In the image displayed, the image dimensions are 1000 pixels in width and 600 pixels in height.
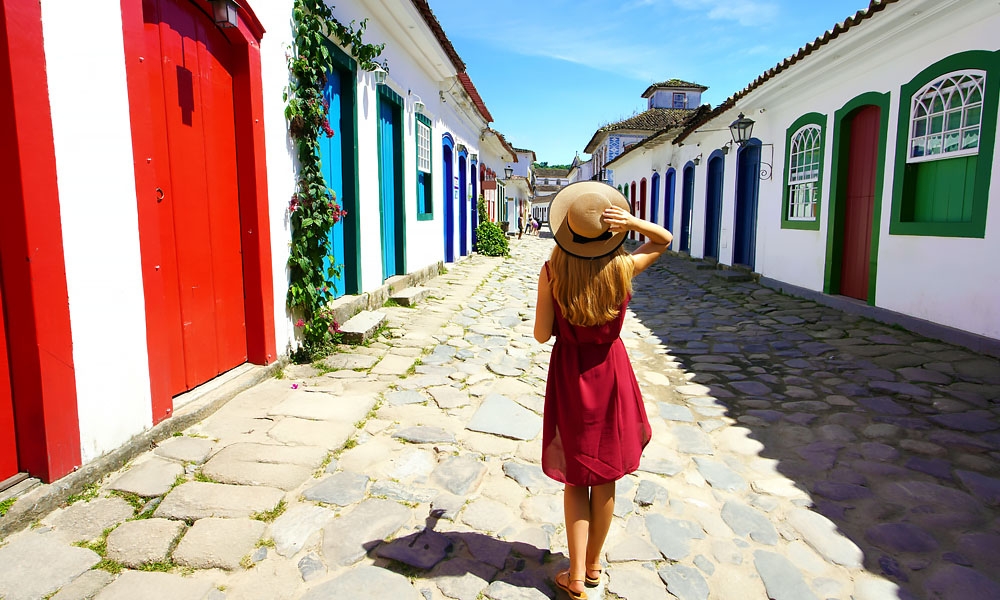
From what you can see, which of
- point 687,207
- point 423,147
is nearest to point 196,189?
point 423,147

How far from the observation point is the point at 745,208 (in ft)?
40.1

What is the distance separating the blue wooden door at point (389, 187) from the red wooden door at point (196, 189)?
3371 mm

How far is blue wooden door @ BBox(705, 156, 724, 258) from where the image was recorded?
14.1 meters

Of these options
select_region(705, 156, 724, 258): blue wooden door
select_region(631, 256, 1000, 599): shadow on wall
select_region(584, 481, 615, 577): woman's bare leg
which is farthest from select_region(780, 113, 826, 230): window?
select_region(584, 481, 615, 577): woman's bare leg

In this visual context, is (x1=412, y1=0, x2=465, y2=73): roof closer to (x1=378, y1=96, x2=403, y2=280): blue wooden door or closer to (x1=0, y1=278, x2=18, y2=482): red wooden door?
(x1=378, y1=96, x2=403, y2=280): blue wooden door

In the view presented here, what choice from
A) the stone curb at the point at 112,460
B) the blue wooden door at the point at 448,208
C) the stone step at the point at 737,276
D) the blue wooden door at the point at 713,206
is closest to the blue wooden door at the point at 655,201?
the blue wooden door at the point at 713,206

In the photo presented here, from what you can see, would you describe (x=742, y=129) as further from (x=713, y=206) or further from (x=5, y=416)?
(x=5, y=416)

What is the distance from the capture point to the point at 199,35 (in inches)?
149

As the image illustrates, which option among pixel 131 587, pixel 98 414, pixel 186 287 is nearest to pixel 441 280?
pixel 186 287

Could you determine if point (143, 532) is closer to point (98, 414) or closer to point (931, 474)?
point (98, 414)

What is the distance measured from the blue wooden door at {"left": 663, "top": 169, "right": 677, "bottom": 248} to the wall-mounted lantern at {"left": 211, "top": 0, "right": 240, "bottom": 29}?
16.2m

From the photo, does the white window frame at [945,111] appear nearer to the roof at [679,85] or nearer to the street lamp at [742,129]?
the street lamp at [742,129]

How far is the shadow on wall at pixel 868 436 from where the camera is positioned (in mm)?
2533

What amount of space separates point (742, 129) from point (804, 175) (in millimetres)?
2061
